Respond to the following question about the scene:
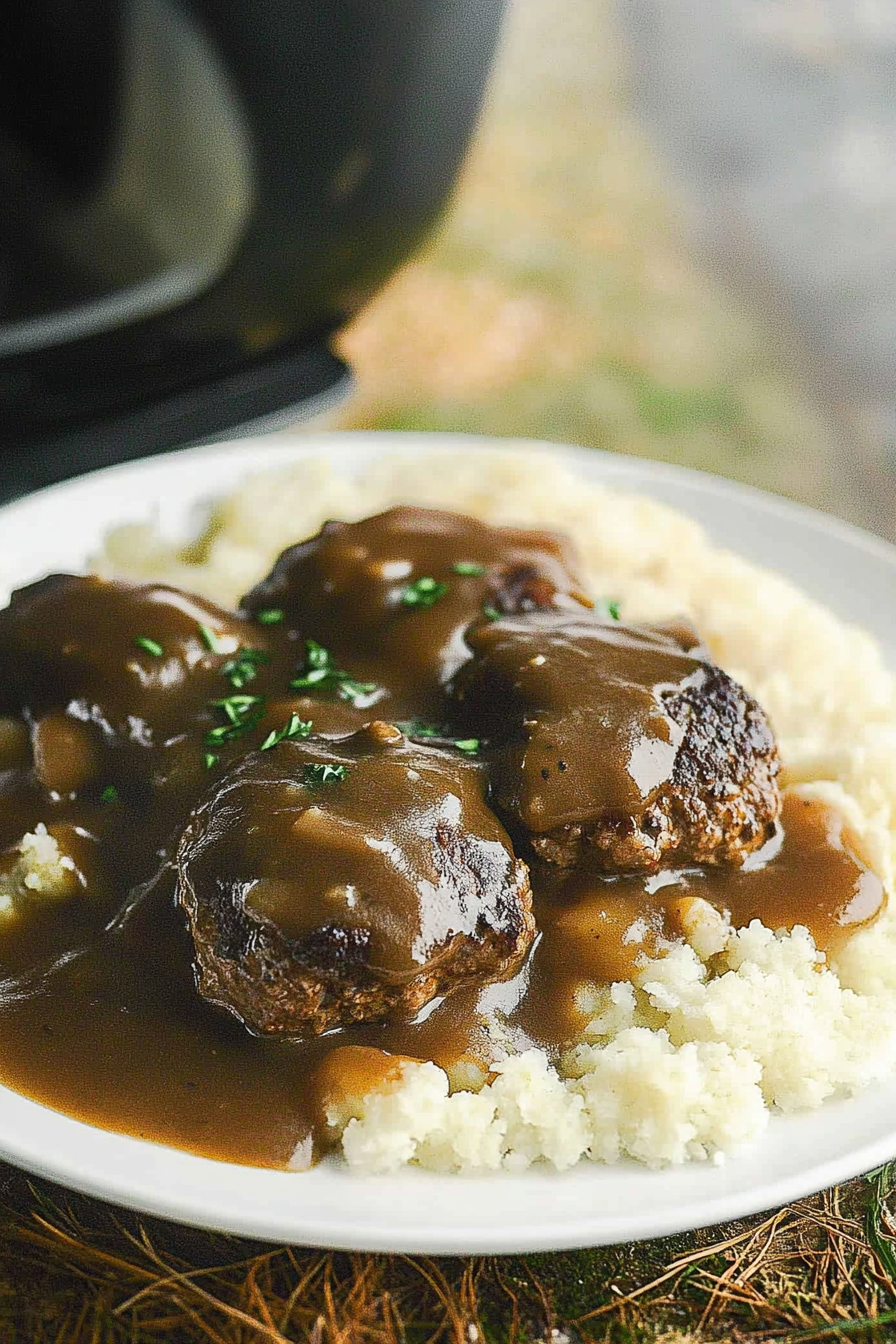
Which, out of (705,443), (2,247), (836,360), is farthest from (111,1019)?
(836,360)

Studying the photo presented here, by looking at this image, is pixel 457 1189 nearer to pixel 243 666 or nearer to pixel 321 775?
pixel 321 775

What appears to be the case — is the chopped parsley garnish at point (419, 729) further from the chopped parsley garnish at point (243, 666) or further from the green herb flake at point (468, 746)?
the chopped parsley garnish at point (243, 666)

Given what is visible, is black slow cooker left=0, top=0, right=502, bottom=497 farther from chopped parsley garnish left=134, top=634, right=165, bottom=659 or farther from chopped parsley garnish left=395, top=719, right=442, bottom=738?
chopped parsley garnish left=395, top=719, right=442, bottom=738

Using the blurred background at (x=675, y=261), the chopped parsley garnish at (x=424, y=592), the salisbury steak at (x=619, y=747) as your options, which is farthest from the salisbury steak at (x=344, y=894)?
the blurred background at (x=675, y=261)

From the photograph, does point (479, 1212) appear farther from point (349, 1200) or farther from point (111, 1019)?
point (111, 1019)

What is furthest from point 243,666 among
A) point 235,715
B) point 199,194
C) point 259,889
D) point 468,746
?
point 199,194
